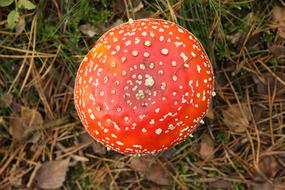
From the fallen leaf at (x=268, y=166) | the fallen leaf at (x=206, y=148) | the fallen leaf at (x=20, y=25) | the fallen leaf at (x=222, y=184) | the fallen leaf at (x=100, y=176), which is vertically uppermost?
the fallen leaf at (x=20, y=25)

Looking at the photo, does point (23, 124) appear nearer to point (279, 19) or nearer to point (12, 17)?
point (12, 17)

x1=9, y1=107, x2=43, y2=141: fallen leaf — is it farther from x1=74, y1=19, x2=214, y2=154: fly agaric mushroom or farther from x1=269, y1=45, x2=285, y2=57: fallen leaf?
x1=269, y1=45, x2=285, y2=57: fallen leaf

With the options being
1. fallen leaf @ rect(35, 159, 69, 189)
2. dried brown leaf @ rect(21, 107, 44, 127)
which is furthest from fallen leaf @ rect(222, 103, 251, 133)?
dried brown leaf @ rect(21, 107, 44, 127)

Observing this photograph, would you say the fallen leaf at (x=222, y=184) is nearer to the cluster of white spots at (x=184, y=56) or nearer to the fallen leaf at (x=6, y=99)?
the cluster of white spots at (x=184, y=56)

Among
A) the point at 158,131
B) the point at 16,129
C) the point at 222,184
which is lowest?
the point at 222,184

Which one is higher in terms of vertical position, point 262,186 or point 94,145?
point 94,145

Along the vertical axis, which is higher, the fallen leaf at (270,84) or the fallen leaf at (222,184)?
the fallen leaf at (270,84)

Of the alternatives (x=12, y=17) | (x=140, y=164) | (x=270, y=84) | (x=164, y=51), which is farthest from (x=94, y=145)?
(x=270, y=84)

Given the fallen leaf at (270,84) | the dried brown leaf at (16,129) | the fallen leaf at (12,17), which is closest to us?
the fallen leaf at (12,17)

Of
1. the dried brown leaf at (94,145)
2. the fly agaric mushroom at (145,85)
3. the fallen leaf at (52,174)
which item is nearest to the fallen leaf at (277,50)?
the fly agaric mushroom at (145,85)
